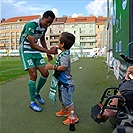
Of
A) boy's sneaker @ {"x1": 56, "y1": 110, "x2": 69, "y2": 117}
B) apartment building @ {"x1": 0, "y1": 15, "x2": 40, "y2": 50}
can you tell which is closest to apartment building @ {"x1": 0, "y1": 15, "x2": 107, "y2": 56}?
apartment building @ {"x1": 0, "y1": 15, "x2": 40, "y2": 50}

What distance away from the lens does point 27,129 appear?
10.8 ft

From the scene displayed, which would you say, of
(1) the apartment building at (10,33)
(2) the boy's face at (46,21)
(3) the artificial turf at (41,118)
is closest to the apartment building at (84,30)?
(1) the apartment building at (10,33)

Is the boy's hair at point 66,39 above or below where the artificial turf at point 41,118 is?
above

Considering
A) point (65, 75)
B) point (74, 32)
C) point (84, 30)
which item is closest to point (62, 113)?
point (65, 75)

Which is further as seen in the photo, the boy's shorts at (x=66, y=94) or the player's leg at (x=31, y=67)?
the player's leg at (x=31, y=67)

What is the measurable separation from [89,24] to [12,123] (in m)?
89.9

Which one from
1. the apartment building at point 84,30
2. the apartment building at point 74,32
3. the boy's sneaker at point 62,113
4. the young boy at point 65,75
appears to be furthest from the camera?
the apartment building at point 84,30

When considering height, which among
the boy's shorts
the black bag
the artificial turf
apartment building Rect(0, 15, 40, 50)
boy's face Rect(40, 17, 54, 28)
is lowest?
the artificial turf

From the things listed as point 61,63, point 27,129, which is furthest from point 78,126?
point 61,63

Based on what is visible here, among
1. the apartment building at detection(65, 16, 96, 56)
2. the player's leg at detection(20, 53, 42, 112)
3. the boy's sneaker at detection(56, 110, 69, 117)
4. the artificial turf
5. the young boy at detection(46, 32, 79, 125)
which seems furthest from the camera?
the apartment building at detection(65, 16, 96, 56)

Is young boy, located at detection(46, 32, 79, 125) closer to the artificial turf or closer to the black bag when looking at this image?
the black bag

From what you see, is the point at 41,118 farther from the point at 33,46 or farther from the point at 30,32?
the point at 30,32

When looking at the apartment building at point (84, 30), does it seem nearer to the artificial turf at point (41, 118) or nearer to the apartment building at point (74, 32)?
the apartment building at point (74, 32)

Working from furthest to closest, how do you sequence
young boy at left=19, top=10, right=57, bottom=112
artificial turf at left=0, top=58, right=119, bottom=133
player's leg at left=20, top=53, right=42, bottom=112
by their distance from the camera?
player's leg at left=20, top=53, right=42, bottom=112
young boy at left=19, top=10, right=57, bottom=112
artificial turf at left=0, top=58, right=119, bottom=133
